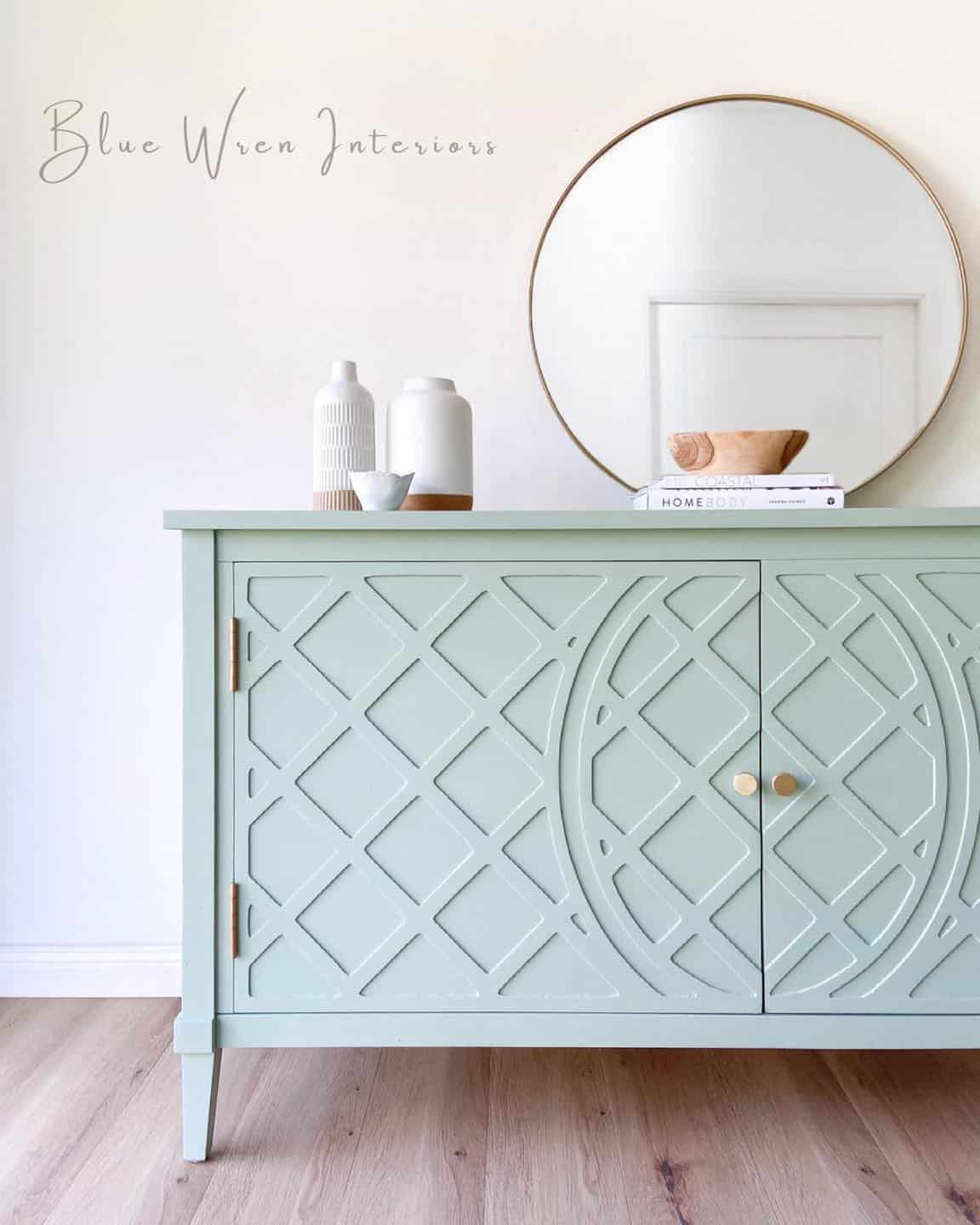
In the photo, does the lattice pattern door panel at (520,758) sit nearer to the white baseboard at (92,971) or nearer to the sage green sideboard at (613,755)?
the sage green sideboard at (613,755)

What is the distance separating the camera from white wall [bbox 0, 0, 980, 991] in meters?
1.69

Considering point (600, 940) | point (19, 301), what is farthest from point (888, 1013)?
point (19, 301)

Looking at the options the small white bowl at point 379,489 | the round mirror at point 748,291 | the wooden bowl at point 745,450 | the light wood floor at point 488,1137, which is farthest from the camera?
the round mirror at point 748,291

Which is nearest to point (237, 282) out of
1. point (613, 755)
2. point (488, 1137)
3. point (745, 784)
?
point (613, 755)

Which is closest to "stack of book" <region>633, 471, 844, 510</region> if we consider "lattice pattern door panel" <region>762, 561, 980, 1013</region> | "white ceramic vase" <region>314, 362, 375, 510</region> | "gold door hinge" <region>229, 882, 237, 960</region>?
"lattice pattern door panel" <region>762, 561, 980, 1013</region>

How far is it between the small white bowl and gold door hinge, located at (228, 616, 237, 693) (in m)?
0.23

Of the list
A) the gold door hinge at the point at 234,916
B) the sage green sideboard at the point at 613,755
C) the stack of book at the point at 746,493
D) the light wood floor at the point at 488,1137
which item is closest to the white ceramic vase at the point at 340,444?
the sage green sideboard at the point at 613,755

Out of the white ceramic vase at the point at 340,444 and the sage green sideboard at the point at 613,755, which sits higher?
the white ceramic vase at the point at 340,444

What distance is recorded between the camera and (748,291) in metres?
1.68

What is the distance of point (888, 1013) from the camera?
1254 millimetres

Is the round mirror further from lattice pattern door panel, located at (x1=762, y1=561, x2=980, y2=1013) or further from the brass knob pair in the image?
the brass knob pair

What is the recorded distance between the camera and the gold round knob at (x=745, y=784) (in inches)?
48.8

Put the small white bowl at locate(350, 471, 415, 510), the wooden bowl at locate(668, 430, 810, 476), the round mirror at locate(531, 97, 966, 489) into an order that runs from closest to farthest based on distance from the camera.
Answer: the small white bowl at locate(350, 471, 415, 510) < the wooden bowl at locate(668, 430, 810, 476) < the round mirror at locate(531, 97, 966, 489)

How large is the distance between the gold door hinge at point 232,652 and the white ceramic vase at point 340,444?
0.24 meters
